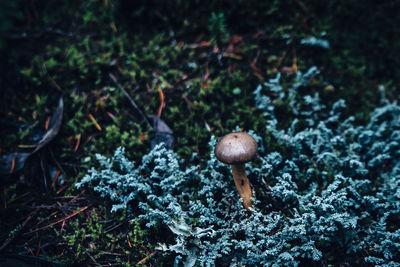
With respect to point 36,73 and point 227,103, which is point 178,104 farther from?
point 36,73

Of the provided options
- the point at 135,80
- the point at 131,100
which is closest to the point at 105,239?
the point at 131,100

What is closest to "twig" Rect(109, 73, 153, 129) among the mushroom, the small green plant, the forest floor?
the forest floor

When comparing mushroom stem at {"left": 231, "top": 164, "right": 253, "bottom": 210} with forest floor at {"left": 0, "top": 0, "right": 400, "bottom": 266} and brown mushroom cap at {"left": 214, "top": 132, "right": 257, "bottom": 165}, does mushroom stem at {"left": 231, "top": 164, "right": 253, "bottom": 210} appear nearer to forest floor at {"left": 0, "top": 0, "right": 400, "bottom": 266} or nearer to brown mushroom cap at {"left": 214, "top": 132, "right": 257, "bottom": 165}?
brown mushroom cap at {"left": 214, "top": 132, "right": 257, "bottom": 165}

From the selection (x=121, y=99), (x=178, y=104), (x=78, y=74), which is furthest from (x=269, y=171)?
(x=78, y=74)

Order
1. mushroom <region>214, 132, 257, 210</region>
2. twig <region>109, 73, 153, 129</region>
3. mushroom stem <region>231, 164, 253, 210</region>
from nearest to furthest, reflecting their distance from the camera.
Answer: mushroom <region>214, 132, 257, 210</region> < mushroom stem <region>231, 164, 253, 210</region> < twig <region>109, 73, 153, 129</region>

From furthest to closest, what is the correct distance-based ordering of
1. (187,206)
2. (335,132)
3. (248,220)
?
(335,132) → (187,206) → (248,220)

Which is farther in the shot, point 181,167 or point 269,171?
point 181,167

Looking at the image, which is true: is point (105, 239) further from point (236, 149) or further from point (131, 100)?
point (131, 100)
